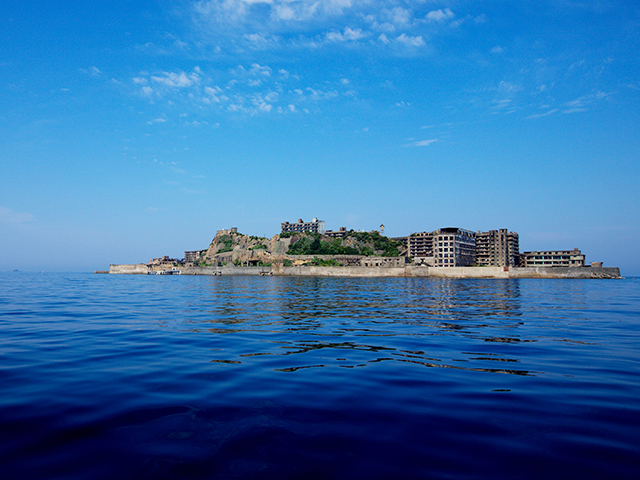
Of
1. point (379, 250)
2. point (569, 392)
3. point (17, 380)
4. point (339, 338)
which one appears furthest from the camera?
point (379, 250)

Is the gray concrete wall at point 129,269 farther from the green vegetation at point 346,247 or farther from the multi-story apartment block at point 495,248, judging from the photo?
the multi-story apartment block at point 495,248

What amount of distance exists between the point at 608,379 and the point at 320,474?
6.14 meters

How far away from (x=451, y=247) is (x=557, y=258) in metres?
43.3

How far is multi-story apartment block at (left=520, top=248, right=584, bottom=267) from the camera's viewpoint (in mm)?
139625

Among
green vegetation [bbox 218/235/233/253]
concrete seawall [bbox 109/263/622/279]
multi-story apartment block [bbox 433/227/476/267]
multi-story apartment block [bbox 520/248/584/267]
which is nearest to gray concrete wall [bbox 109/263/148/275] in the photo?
green vegetation [bbox 218/235/233/253]

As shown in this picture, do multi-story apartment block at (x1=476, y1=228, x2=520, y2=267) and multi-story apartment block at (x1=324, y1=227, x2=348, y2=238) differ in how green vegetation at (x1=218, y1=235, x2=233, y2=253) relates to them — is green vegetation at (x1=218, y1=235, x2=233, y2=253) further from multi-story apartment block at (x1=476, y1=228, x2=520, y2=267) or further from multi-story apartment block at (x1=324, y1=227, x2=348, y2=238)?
multi-story apartment block at (x1=476, y1=228, x2=520, y2=267)

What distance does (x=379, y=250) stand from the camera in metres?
161

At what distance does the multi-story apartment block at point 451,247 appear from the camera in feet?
447

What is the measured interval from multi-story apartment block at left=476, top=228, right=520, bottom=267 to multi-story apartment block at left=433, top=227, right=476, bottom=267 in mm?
11242

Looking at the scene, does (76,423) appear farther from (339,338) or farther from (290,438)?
(339,338)

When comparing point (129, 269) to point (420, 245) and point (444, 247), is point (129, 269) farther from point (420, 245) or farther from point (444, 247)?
point (444, 247)

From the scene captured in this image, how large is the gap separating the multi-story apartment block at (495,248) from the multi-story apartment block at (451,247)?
1124 centimetres

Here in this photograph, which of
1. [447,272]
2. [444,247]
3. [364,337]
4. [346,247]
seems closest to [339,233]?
[346,247]

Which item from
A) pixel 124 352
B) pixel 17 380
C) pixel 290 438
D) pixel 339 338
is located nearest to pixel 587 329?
pixel 339 338
